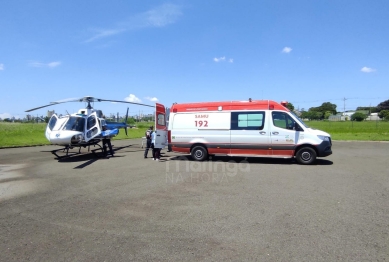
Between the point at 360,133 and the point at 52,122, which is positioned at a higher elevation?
the point at 52,122

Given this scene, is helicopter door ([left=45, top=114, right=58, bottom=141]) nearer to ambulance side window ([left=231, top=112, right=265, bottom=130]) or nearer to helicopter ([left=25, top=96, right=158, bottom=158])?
helicopter ([left=25, top=96, right=158, bottom=158])

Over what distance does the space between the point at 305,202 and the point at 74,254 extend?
14.6 feet

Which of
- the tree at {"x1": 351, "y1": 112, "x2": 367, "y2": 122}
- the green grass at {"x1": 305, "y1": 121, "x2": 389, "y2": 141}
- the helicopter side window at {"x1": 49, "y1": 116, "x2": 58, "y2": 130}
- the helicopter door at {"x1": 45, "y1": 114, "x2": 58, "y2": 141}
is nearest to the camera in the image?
the helicopter door at {"x1": 45, "y1": 114, "x2": 58, "y2": 141}

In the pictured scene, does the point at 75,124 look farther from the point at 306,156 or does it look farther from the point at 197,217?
the point at 306,156

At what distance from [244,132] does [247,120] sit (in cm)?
51

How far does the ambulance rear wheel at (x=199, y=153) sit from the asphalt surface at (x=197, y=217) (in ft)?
9.24

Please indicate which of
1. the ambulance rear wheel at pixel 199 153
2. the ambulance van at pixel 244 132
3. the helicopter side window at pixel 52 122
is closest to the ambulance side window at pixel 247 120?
the ambulance van at pixel 244 132

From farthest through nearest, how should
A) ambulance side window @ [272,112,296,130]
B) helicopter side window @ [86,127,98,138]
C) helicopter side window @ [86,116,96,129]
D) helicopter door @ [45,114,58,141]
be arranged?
helicopter side window @ [86,116,96,129]
helicopter side window @ [86,127,98,138]
helicopter door @ [45,114,58,141]
ambulance side window @ [272,112,296,130]

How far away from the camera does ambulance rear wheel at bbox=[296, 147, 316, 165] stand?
398 inches

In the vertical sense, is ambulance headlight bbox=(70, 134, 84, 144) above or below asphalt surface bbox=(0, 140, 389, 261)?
above

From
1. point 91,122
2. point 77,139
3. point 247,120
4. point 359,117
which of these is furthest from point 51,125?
point 359,117

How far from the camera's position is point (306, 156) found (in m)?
10.2

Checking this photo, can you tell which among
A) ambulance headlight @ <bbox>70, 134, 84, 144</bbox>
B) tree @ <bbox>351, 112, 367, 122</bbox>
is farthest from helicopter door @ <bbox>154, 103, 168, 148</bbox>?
tree @ <bbox>351, 112, 367, 122</bbox>

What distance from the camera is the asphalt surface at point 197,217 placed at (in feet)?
11.4
